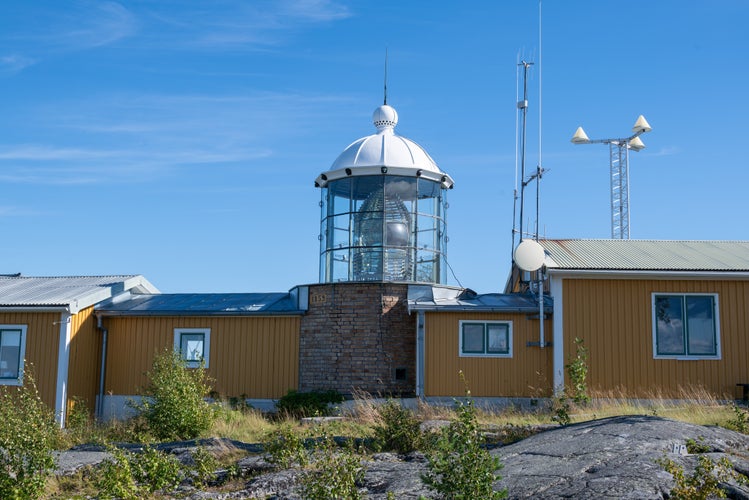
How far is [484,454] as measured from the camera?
7.66 m

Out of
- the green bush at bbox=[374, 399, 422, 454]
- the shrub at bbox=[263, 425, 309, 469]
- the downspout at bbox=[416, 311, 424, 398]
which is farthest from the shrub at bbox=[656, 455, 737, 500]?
the downspout at bbox=[416, 311, 424, 398]

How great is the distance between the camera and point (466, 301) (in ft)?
62.2

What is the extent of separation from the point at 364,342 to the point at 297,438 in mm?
7801

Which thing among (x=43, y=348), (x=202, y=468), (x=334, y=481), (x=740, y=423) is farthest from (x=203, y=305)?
(x=334, y=481)

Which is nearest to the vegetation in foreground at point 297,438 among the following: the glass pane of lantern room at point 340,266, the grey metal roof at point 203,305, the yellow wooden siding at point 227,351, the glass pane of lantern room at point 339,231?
the yellow wooden siding at point 227,351

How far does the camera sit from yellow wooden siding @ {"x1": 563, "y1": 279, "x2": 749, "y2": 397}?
1720cm

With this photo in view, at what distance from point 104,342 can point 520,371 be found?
9.85 m

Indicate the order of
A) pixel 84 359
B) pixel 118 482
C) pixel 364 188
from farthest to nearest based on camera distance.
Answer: pixel 364 188 → pixel 84 359 → pixel 118 482

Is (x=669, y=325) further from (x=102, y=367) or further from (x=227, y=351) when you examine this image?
(x=102, y=367)

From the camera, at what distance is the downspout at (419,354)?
59.3 ft

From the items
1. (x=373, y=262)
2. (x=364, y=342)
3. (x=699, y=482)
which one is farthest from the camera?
(x=373, y=262)

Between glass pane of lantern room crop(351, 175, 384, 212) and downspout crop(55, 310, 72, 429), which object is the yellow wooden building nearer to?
downspout crop(55, 310, 72, 429)

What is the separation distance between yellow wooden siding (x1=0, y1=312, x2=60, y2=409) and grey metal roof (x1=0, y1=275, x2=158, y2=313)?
0.37 meters

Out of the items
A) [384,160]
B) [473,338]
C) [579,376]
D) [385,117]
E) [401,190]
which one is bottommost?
[579,376]
